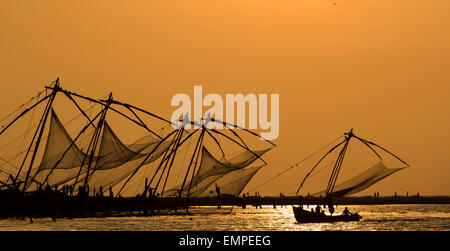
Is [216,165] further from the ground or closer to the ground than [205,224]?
further from the ground

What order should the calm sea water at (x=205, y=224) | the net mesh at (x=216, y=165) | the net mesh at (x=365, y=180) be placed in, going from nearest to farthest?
the calm sea water at (x=205, y=224) < the net mesh at (x=365, y=180) < the net mesh at (x=216, y=165)

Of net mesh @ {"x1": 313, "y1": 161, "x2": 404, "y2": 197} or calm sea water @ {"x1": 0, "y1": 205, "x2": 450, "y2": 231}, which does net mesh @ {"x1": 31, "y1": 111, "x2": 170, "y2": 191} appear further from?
net mesh @ {"x1": 313, "y1": 161, "x2": 404, "y2": 197}

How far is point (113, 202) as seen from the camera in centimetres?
7300

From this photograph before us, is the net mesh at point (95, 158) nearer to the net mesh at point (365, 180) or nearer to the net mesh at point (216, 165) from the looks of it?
the net mesh at point (216, 165)

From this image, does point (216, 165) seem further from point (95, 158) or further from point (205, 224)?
point (95, 158)

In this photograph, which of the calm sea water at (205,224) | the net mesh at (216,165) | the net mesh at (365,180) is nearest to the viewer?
the calm sea water at (205,224)

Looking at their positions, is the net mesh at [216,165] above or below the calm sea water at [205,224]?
above

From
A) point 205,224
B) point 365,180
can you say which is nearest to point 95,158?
point 205,224

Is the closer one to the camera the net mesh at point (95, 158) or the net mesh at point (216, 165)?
the net mesh at point (95, 158)

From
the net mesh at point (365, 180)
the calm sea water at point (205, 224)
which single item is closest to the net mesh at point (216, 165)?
the calm sea water at point (205, 224)
